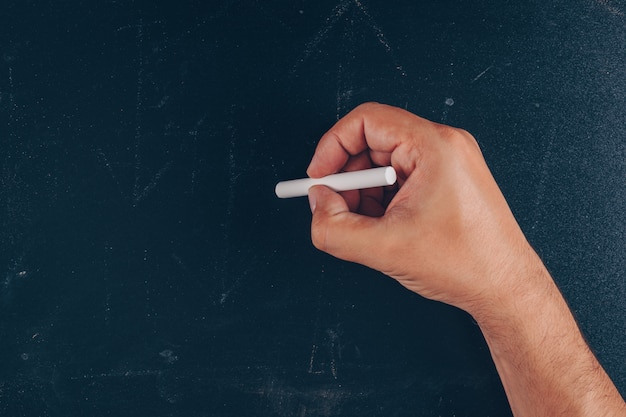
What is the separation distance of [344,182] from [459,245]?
20cm

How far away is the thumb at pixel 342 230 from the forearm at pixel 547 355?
0.24m

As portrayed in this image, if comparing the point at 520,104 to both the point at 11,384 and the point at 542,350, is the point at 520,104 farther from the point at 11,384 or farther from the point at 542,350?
the point at 11,384

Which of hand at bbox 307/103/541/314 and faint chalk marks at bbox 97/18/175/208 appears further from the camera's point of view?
faint chalk marks at bbox 97/18/175/208

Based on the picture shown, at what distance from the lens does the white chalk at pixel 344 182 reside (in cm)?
83

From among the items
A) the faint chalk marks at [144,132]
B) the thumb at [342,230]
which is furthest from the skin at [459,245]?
the faint chalk marks at [144,132]

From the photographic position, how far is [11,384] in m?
1.05

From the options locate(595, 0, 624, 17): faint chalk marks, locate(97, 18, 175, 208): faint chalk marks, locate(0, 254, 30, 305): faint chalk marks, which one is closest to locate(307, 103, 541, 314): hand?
locate(97, 18, 175, 208): faint chalk marks

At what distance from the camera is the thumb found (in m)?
0.83

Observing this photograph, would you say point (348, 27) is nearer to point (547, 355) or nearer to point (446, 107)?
point (446, 107)

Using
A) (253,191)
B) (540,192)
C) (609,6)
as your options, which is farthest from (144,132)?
(609,6)

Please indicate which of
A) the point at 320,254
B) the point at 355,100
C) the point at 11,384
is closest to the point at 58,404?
the point at 11,384

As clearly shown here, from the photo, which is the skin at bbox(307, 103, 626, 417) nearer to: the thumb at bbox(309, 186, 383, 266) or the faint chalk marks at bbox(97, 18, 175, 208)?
the thumb at bbox(309, 186, 383, 266)

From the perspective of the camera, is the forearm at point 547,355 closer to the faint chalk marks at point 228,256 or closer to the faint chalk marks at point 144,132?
the faint chalk marks at point 228,256

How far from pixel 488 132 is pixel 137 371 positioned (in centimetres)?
76
